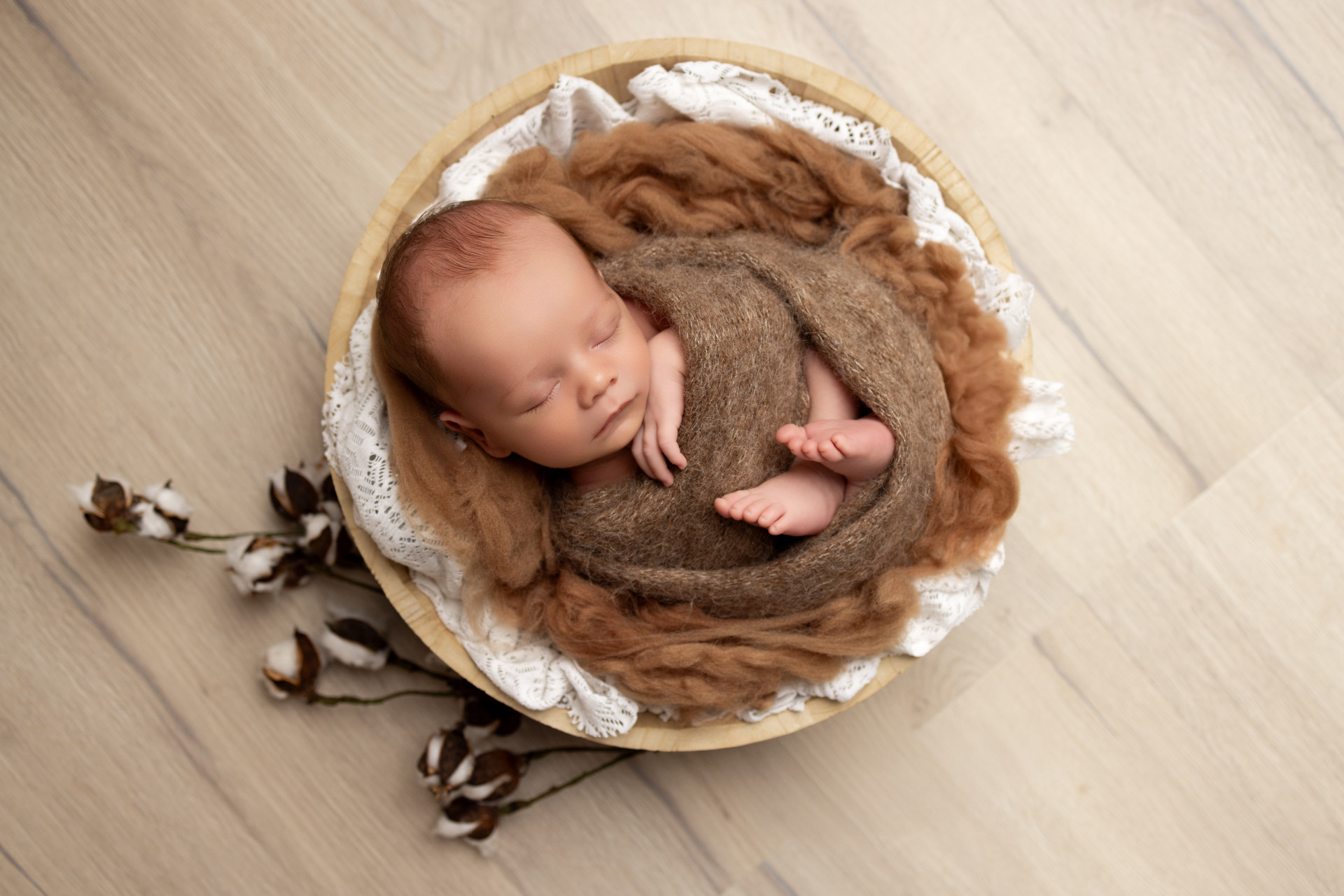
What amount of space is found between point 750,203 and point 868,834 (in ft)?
3.12

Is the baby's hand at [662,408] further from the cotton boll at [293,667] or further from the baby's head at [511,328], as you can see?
the cotton boll at [293,667]

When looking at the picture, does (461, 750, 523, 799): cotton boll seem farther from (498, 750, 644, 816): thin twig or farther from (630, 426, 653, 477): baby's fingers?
(630, 426, 653, 477): baby's fingers

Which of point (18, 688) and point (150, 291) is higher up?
point (150, 291)

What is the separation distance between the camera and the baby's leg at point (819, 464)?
99 centimetres

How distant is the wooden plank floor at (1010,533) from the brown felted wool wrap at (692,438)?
0.27 m

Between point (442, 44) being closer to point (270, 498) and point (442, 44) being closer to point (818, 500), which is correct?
point (270, 498)

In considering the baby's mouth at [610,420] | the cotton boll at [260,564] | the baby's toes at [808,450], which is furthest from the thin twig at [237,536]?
the baby's toes at [808,450]

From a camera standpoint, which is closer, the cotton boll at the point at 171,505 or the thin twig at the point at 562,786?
the cotton boll at the point at 171,505

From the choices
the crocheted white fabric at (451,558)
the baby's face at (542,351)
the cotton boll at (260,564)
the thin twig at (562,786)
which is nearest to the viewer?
the baby's face at (542,351)

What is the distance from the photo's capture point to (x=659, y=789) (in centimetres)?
129

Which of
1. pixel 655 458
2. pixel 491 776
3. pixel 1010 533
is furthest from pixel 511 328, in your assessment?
pixel 1010 533

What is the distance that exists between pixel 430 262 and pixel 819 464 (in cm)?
54

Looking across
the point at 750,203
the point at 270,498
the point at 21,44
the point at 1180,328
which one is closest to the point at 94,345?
the point at 270,498

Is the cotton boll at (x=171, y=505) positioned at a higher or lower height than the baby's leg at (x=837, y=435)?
lower
